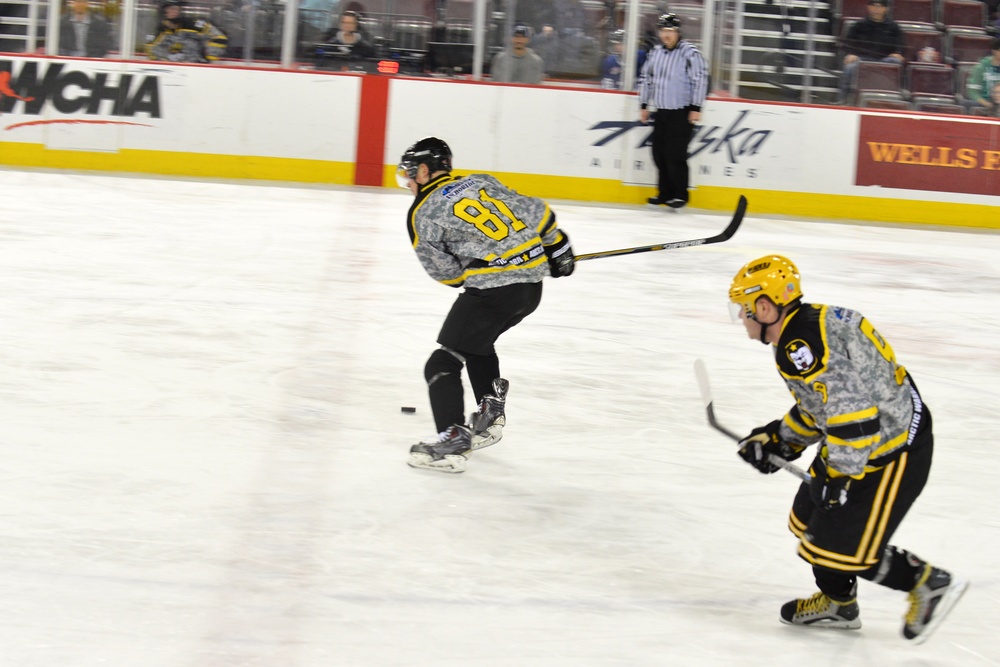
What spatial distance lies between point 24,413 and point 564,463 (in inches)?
75.2

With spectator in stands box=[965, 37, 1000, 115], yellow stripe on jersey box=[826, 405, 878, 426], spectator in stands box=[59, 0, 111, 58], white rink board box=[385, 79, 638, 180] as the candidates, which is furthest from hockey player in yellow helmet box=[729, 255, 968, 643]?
spectator in stands box=[59, 0, 111, 58]

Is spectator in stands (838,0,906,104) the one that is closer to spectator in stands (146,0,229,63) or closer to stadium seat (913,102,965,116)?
stadium seat (913,102,965,116)

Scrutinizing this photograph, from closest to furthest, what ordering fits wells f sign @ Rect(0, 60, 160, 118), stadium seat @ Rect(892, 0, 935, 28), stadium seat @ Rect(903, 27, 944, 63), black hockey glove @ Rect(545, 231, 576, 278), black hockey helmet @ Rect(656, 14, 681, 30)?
black hockey glove @ Rect(545, 231, 576, 278) → black hockey helmet @ Rect(656, 14, 681, 30) → wells f sign @ Rect(0, 60, 160, 118) → stadium seat @ Rect(903, 27, 944, 63) → stadium seat @ Rect(892, 0, 935, 28)

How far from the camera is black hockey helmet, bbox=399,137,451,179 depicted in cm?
395

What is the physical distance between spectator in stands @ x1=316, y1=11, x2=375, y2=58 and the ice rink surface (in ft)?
13.8

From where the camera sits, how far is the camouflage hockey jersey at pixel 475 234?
12.7 ft

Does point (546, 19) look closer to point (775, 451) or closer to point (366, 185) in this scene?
point (366, 185)

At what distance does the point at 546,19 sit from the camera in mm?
11273

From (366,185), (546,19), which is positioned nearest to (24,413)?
(366,185)

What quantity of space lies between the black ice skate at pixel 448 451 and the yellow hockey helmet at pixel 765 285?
1.39m

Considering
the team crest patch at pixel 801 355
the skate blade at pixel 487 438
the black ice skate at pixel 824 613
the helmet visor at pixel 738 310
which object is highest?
the helmet visor at pixel 738 310

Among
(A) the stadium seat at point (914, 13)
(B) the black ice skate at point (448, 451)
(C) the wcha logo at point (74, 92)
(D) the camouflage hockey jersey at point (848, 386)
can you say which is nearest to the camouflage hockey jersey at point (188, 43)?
(C) the wcha logo at point (74, 92)

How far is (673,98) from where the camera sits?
34.7 feet

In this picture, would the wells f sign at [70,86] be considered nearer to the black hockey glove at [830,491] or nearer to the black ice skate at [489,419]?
the black ice skate at [489,419]
